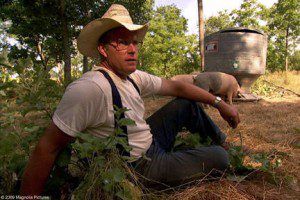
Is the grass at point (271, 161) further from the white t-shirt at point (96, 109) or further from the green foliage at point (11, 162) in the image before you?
the green foliage at point (11, 162)

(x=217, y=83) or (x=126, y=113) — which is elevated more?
(x=126, y=113)

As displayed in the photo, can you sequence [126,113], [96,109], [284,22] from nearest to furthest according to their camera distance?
[96,109], [126,113], [284,22]

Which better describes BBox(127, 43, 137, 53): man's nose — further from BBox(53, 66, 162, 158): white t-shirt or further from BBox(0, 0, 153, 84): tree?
BBox(0, 0, 153, 84): tree

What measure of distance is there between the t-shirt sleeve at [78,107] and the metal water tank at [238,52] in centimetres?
797

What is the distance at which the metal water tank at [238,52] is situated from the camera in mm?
9156

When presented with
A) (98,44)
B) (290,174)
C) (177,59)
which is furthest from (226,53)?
(177,59)

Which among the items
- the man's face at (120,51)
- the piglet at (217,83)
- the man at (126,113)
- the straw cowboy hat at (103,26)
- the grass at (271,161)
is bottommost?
the grass at (271,161)

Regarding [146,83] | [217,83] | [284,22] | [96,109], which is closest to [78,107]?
[96,109]

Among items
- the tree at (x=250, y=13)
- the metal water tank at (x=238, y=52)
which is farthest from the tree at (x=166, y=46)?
the metal water tank at (x=238, y=52)

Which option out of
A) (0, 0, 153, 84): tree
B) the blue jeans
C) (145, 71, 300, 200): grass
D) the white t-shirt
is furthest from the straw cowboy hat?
(0, 0, 153, 84): tree

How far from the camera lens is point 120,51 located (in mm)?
2121

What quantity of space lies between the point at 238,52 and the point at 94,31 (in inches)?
305

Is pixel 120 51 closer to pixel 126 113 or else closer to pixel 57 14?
pixel 126 113

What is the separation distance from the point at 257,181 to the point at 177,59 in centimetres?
2890
